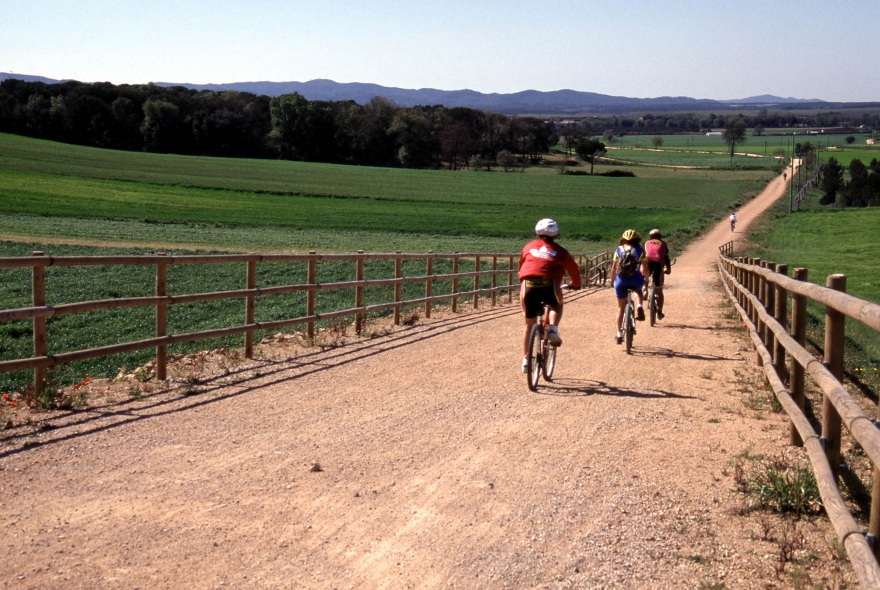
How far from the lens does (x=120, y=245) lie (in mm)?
35375

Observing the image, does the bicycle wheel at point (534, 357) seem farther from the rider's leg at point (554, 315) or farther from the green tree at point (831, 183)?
the green tree at point (831, 183)

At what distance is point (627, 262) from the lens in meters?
12.7

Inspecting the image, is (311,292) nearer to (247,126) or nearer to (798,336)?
(798,336)

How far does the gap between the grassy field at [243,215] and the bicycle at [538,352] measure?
5461 millimetres

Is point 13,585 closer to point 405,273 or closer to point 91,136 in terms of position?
point 405,273

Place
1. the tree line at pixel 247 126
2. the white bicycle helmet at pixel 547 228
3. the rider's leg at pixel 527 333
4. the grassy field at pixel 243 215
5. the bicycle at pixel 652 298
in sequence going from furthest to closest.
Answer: the tree line at pixel 247 126
the grassy field at pixel 243 215
the bicycle at pixel 652 298
the rider's leg at pixel 527 333
the white bicycle helmet at pixel 547 228

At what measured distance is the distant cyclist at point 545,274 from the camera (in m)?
9.50

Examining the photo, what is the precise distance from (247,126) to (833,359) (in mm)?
125775

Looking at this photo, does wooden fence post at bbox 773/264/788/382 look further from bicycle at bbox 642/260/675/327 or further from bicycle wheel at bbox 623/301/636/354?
bicycle at bbox 642/260/675/327

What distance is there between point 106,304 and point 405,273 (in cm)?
1845

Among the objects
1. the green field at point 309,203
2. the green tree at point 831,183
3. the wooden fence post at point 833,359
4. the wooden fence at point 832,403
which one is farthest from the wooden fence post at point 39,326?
the green tree at point 831,183

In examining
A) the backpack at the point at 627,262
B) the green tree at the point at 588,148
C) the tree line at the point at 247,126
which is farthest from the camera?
the green tree at the point at 588,148

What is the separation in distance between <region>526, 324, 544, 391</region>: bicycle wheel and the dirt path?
14 cm

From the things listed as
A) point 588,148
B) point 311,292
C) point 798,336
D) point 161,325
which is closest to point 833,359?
point 798,336
